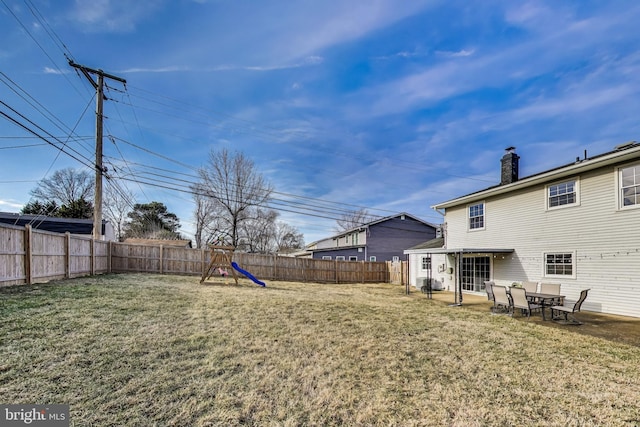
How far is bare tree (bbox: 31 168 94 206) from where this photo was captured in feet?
107

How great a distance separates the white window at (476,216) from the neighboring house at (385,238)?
1117 cm

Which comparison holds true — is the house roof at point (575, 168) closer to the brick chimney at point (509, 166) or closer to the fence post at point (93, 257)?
the brick chimney at point (509, 166)

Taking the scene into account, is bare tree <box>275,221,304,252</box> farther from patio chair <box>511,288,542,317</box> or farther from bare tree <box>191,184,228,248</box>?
patio chair <box>511,288,542,317</box>

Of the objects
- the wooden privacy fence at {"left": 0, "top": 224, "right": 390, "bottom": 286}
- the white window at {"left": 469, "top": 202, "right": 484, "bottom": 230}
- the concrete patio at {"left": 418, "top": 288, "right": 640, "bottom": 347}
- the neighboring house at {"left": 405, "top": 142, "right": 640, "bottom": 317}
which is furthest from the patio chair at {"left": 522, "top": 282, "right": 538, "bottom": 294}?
the wooden privacy fence at {"left": 0, "top": 224, "right": 390, "bottom": 286}

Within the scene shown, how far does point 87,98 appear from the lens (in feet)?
47.0

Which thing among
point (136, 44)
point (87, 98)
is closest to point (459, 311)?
point (136, 44)

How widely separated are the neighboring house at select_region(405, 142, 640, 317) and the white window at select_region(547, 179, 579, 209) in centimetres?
A: 3

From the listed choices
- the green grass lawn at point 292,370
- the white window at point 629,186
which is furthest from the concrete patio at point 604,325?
the white window at point 629,186

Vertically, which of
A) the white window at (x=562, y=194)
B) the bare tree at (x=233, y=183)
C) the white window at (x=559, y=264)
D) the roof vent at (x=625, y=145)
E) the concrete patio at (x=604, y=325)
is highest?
the bare tree at (x=233, y=183)

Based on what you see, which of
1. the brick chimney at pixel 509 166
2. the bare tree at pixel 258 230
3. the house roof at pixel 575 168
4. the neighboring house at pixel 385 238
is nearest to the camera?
the house roof at pixel 575 168

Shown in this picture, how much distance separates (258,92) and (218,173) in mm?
14490

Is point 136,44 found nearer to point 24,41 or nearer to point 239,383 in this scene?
point 24,41

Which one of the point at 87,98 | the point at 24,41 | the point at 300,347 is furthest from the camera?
the point at 87,98

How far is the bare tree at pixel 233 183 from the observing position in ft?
89.2
